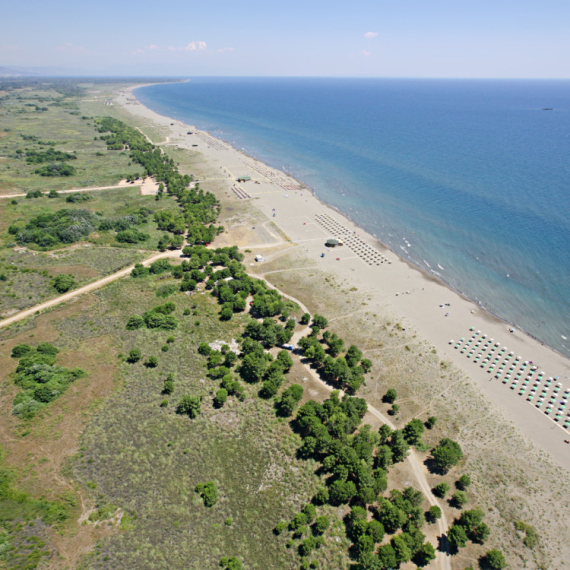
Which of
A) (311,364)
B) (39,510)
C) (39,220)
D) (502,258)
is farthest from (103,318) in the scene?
(502,258)

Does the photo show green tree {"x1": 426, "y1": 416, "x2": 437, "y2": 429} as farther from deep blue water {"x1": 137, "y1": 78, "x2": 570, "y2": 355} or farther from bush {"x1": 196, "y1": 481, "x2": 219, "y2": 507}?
deep blue water {"x1": 137, "y1": 78, "x2": 570, "y2": 355}

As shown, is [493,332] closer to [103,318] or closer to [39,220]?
[103,318]

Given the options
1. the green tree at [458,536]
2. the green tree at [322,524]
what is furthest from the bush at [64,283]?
the green tree at [458,536]

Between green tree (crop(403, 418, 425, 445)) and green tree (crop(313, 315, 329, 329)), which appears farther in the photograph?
green tree (crop(313, 315, 329, 329))

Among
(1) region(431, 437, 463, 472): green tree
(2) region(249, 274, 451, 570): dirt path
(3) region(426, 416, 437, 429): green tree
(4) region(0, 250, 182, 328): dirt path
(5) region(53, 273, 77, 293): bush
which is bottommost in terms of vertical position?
(2) region(249, 274, 451, 570): dirt path

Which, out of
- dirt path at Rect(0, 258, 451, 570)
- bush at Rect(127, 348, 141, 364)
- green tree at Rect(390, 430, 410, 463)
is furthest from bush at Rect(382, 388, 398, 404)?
bush at Rect(127, 348, 141, 364)

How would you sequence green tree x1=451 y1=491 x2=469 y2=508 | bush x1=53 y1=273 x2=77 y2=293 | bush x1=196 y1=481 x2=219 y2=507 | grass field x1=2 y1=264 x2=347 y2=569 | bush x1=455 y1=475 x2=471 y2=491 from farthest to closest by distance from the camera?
bush x1=53 y1=273 x2=77 y2=293, bush x1=455 y1=475 x2=471 y2=491, green tree x1=451 y1=491 x2=469 y2=508, bush x1=196 y1=481 x2=219 y2=507, grass field x1=2 y1=264 x2=347 y2=569
